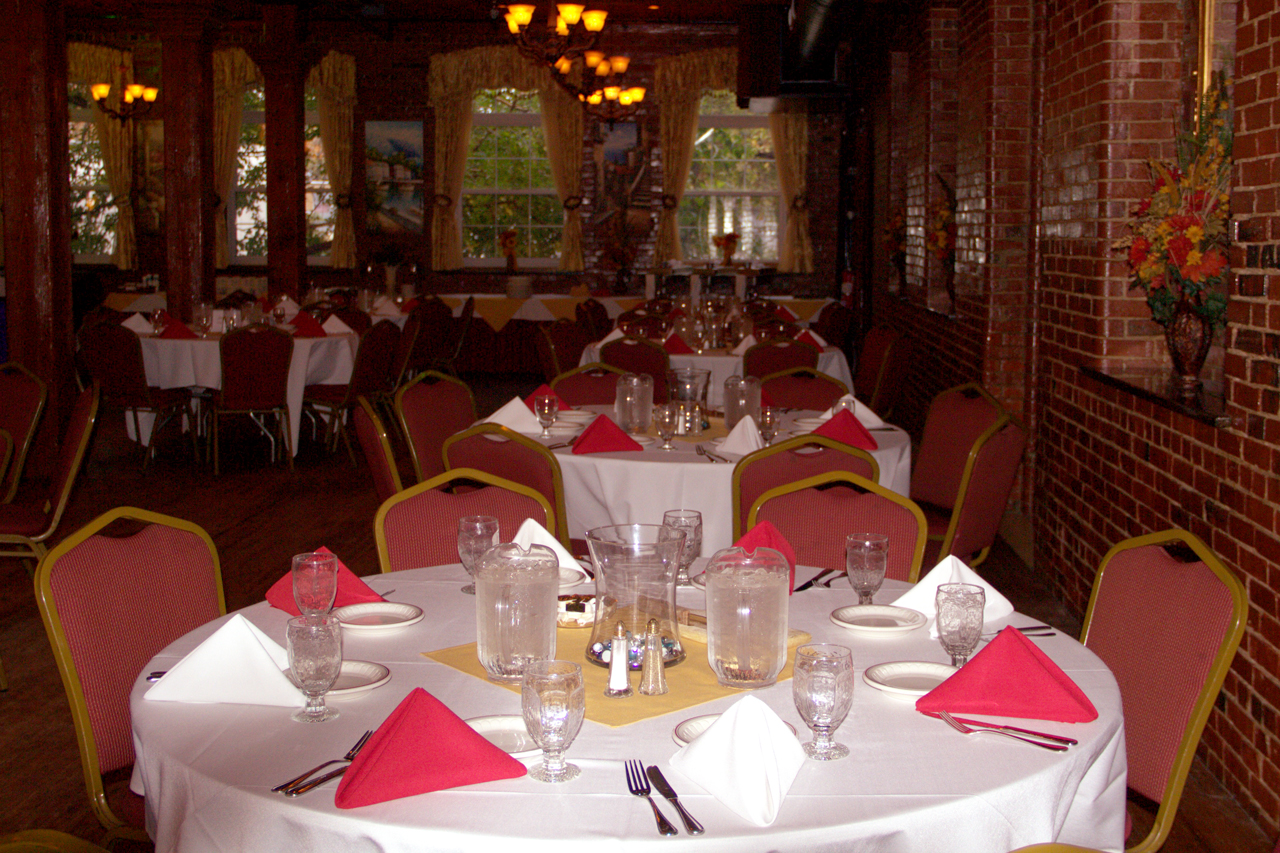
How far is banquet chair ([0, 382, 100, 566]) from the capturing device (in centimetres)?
398

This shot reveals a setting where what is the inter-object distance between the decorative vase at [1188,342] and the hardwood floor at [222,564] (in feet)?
3.53

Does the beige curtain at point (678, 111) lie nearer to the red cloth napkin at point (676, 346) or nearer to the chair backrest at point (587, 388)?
the red cloth napkin at point (676, 346)

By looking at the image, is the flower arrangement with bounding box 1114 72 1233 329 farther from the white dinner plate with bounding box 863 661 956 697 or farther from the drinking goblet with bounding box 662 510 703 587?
the white dinner plate with bounding box 863 661 956 697

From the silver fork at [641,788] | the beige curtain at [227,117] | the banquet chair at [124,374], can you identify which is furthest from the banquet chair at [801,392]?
the beige curtain at [227,117]

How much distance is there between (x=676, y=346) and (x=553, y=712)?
616 centimetres

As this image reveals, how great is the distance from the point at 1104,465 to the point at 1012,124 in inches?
89.7

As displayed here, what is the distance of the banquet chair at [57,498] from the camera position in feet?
13.1

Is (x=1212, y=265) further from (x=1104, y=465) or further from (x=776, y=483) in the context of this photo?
(x=776, y=483)

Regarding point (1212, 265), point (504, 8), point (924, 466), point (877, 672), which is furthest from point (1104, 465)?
point (504, 8)

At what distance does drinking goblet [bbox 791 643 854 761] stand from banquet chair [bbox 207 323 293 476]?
5992 millimetres

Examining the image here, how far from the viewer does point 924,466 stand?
4.41 meters

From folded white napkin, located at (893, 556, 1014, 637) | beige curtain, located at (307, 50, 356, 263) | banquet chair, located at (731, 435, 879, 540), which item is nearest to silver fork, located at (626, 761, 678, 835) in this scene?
folded white napkin, located at (893, 556, 1014, 637)

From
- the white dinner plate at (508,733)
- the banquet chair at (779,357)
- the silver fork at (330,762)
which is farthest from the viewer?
the banquet chair at (779,357)

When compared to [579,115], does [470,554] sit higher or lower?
lower
